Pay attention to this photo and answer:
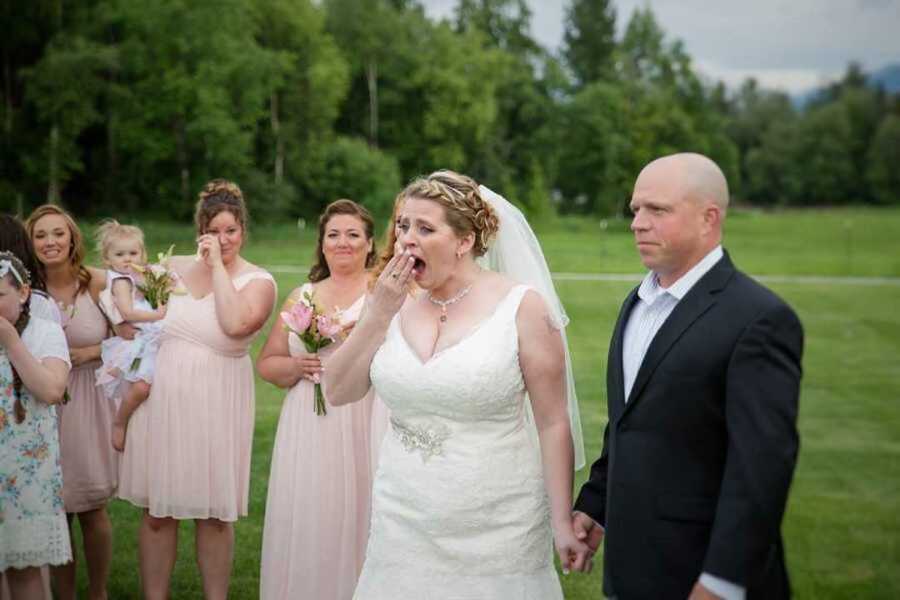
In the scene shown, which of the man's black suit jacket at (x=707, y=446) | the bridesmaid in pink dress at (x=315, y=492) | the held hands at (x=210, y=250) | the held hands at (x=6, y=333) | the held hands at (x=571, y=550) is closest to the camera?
the man's black suit jacket at (x=707, y=446)

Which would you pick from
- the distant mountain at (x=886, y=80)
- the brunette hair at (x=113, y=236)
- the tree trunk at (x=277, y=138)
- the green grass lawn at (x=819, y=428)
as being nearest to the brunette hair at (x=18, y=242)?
the brunette hair at (x=113, y=236)

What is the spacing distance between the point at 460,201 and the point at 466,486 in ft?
3.43

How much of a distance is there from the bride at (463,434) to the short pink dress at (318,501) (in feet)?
4.34

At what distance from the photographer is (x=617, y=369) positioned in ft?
9.99

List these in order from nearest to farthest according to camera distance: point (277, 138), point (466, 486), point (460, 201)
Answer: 1. point (466, 486)
2. point (460, 201)
3. point (277, 138)

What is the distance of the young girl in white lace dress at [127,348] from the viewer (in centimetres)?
531

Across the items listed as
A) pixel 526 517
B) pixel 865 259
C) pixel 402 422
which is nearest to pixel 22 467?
pixel 402 422

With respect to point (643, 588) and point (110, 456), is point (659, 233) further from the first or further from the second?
point (110, 456)

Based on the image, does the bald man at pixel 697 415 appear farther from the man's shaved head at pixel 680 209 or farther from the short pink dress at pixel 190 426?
the short pink dress at pixel 190 426

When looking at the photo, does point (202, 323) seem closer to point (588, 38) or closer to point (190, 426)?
point (190, 426)

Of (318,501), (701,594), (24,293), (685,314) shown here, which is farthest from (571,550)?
(24,293)

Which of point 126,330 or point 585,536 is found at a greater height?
point 126,330

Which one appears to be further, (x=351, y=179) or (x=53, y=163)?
(x=351, y=179)

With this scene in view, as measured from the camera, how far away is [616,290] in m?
25.8
